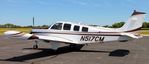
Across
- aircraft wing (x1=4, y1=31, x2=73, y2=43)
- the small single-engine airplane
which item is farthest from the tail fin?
aircraft wing (x1=4, y1=31, x2=73, y2=43)

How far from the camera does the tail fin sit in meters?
16.1

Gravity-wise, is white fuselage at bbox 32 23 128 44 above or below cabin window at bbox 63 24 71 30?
below

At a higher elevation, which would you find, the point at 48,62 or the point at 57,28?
the point at 57,28

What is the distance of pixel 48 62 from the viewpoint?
1287cm

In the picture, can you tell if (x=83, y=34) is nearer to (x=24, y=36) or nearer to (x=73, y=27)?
(x=73, y=27)

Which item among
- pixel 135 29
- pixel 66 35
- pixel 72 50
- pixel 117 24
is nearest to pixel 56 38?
pixel 66 35

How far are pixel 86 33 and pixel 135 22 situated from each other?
126 inches

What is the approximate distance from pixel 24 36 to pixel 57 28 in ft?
12.8

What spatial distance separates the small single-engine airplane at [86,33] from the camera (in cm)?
1609

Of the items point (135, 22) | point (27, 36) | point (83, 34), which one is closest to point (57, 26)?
point (83, 34)

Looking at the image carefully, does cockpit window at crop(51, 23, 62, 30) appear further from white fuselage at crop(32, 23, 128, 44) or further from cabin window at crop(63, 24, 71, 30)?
cabin window at crop(63, 24, 71, 30)

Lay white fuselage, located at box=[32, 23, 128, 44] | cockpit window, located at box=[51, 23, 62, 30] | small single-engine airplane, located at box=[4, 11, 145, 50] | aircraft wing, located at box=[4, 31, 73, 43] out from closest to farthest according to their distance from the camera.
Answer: aircraft wing, located at box=[4, 31, 73, 43] → small single-engine airplane, located at box=[4, 11, 145, 50] → white fuselage, located at box=[32, 23, 128, 44] → cockpit window, located at box=[51, 23, 62, 30]

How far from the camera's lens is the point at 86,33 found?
16.9 meters

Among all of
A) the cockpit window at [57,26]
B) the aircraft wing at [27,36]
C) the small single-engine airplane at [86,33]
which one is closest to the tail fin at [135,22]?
the small single-engine airplane at [86,33]
